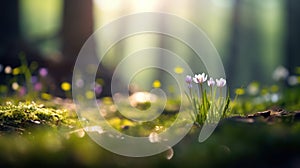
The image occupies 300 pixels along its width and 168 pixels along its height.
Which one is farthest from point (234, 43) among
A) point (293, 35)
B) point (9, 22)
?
point (9, 22)

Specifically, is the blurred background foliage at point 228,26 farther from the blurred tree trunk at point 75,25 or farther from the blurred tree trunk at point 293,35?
the blurred tree trunk at point 75,25

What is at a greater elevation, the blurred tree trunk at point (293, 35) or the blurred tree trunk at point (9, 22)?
the blurred tree trunk at point (9, 22)

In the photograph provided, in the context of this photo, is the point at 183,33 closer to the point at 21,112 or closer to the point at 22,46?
the point at 22,46

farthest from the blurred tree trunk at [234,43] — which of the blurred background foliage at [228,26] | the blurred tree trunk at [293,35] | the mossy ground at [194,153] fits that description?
the mossy ground at [194,153]

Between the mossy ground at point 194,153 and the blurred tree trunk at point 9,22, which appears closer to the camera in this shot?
the mossy ground at point 194,153

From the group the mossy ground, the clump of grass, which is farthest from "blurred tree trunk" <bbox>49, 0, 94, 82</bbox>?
the mossy ground

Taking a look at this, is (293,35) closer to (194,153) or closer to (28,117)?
(28,117)

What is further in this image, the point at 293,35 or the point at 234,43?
the point at 234,43
